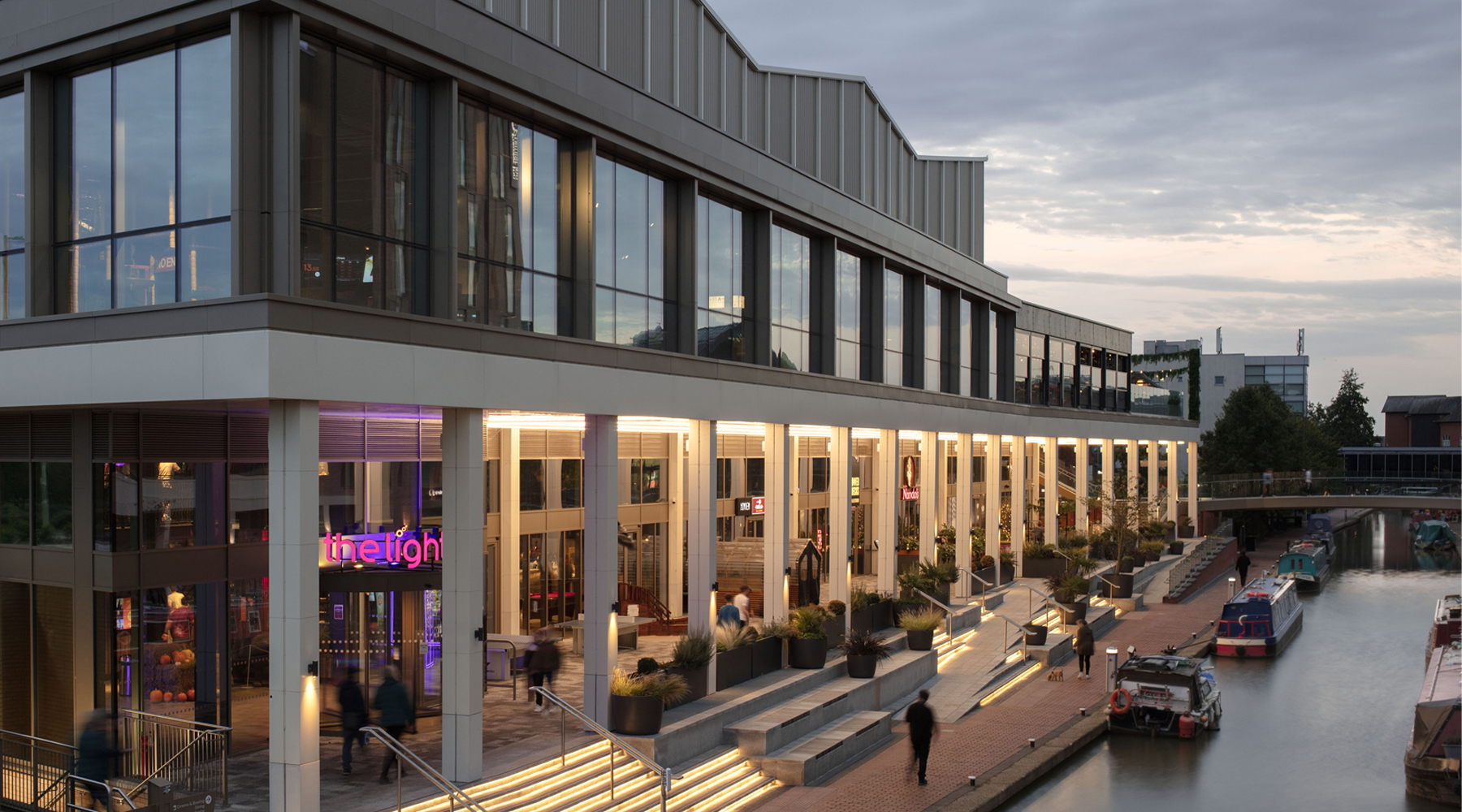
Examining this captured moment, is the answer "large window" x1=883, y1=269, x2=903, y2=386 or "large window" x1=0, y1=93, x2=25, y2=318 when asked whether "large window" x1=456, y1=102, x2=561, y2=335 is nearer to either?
"large window" x1=0, y1=93, x2=25, y2=318

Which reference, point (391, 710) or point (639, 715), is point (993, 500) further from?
point (391, 710)

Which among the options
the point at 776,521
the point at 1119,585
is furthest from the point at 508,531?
the point at 1119,585

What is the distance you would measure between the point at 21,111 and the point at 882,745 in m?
18.2

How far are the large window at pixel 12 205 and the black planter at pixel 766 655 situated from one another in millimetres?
14347

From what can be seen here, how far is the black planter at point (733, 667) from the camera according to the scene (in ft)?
74.6

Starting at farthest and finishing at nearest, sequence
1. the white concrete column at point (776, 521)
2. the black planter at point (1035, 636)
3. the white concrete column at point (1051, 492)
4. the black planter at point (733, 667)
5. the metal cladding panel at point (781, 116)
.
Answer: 1. the white concrete column at point (1051, 492)
2. the black planter at point (1035, 636)
3. the metal cladding panel at point (781, 116)
4. the white concrete column at point (776, 521)
5. the black planter at point (733, 667)

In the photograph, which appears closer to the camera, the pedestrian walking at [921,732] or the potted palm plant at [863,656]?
the pedestrian walking at [921,732]

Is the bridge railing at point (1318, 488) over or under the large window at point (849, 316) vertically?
under

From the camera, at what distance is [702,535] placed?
23188 mm

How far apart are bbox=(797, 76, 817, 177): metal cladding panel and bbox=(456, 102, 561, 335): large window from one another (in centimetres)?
1149

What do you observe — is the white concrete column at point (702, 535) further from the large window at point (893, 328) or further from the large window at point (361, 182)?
the large window at point (893, 328)

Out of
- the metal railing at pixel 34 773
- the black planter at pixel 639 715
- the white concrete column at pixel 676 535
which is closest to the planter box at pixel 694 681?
the black planter at pixel 639 715

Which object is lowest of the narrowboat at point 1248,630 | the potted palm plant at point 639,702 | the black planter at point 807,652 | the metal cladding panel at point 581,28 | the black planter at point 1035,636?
the narrowboat at point 1248,630

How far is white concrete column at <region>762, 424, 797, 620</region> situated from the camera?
26406mm
